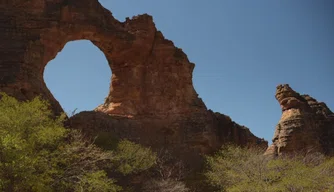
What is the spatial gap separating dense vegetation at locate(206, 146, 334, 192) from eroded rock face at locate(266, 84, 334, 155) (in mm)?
1501

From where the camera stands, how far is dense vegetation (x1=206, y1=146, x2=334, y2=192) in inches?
892

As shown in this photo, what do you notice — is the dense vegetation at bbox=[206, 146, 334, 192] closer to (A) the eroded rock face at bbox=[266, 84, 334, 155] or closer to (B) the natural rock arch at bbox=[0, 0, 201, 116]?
(A) the eroded rock face at bbox=[266, 84, 334, 155]

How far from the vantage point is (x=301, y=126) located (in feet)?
106

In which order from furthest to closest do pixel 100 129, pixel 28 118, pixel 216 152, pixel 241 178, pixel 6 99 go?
pixel 216 152 → pixel 100 129 → pixel 241 178 → pixel 6 99 → pixel 28 118

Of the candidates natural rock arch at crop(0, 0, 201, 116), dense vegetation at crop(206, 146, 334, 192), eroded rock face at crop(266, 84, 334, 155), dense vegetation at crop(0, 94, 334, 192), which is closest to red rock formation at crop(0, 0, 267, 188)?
natural rock arch at crop(0, 0, 201, 116)

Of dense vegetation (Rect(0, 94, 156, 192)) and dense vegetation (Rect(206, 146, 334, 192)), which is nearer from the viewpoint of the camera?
dense vegetation (Rect(0, 94, 156, 192))

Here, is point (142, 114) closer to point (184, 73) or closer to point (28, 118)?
point (184, 73)

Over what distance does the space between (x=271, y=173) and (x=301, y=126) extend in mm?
9541

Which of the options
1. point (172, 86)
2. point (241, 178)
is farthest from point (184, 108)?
point (241, 178)

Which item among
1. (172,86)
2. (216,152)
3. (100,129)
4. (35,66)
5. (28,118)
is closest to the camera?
(28,118)

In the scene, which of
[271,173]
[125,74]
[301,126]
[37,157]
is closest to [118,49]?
[125,74]

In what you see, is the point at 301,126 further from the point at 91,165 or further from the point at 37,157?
the point at 37,157

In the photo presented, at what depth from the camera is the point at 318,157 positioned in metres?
30.0

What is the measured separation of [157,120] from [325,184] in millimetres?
17776
